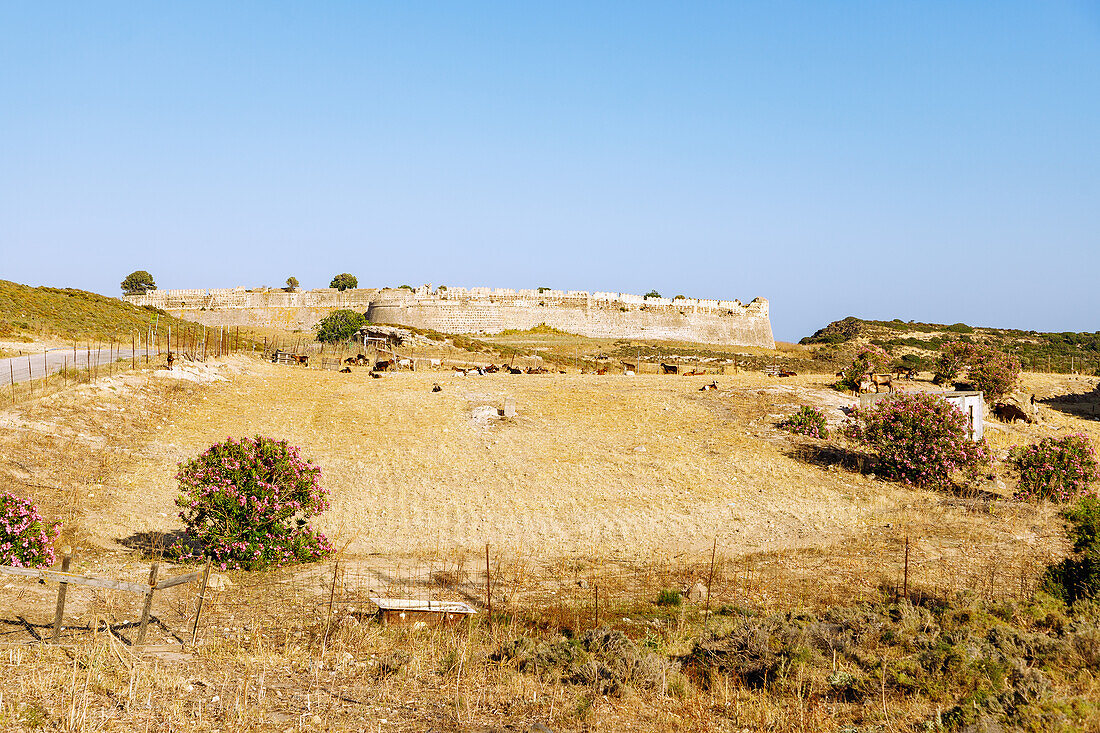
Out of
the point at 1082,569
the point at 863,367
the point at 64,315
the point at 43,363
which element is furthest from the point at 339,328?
the point at 1082,569

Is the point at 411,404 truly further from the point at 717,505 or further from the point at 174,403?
the point at 717,505

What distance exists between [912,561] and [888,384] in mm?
16379

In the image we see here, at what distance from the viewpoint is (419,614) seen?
9500 mm

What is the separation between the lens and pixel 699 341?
271ft

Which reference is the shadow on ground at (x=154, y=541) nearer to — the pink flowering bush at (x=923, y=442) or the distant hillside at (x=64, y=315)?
the pink flowering bush at (x=923, y=442)

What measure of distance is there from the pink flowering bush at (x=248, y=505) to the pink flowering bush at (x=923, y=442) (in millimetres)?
13315

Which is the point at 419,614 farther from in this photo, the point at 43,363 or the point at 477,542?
the point at 43,363

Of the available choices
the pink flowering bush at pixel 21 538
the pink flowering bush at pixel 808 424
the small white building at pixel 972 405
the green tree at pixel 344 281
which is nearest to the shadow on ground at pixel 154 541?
the pink flowering bush at pixel 21 538

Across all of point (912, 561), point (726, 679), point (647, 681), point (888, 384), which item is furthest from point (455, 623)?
point (888, 384)

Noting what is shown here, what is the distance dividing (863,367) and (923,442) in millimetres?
10333

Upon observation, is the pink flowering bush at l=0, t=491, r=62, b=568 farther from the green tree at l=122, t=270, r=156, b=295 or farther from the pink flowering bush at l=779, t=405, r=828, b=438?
the green tree at l=122, t=270, r=156, b=295

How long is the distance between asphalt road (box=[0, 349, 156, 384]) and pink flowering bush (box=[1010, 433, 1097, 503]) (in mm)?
24246

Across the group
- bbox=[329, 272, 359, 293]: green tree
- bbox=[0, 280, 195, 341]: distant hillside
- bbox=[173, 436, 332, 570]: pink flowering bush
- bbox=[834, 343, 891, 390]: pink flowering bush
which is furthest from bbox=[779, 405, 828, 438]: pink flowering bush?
bbox=[329, 272, 359, 293]: green tree

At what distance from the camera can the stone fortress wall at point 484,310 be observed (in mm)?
76500
